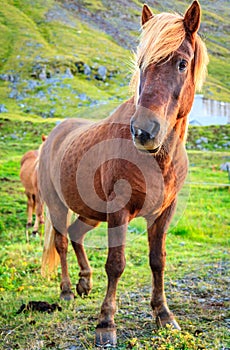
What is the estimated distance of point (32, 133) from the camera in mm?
22734

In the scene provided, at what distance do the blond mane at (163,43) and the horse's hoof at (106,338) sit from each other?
1.96 meters

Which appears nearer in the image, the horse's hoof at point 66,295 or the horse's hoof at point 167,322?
the horse's hoof at point 167,322

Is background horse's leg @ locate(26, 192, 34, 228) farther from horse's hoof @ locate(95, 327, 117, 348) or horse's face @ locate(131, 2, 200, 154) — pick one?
horse's face @ locate(131, 2, 200, 154)

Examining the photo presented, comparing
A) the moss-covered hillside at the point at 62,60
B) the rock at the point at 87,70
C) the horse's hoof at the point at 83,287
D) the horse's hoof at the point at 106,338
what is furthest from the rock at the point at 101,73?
the horse's hoof at the point at 106,338

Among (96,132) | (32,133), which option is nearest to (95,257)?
(96,132)

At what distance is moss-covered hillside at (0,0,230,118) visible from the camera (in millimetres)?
30536

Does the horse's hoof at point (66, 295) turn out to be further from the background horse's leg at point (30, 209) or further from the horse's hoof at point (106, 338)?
the background horse's leg at point (30, 209)

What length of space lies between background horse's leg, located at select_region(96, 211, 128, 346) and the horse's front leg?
0.50m

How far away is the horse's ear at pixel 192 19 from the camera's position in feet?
10.7

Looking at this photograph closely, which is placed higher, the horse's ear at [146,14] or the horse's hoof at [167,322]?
the horse's ear at [146,14]

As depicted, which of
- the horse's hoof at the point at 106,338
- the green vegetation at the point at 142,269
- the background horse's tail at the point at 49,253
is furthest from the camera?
the background horse's tail at the point at 49,253

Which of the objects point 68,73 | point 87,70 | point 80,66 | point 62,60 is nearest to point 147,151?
point 68,73

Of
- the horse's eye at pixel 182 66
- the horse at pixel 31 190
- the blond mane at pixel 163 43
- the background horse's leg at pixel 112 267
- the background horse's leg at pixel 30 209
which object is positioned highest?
the blond mane at pixel 163 43

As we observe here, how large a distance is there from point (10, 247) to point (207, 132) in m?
17.7
